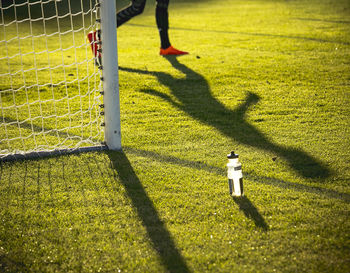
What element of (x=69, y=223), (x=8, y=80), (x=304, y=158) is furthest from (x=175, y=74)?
(x=69, y=223)

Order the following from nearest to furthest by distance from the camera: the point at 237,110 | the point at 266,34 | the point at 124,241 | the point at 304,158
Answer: the point at 124,241, the point at 304,158, the point at 237,110, the point at 266,34

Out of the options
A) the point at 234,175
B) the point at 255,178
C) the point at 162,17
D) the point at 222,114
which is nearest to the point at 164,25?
the point at 162,17

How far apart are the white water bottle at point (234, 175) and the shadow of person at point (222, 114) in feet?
1.94

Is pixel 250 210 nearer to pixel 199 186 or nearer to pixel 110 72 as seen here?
pixel 199 186

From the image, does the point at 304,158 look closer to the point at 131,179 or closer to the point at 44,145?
the point at 131,179

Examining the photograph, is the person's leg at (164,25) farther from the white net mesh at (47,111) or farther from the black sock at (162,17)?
the white net mesh at (47,111)

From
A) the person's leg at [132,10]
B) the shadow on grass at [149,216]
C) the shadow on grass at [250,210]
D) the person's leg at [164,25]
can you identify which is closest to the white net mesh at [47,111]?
the shadow on grass at [149,216]

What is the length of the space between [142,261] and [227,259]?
438 mm

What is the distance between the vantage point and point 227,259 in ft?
6.81

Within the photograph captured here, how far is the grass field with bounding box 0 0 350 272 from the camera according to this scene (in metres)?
2.12

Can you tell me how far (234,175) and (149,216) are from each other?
606 millimetres

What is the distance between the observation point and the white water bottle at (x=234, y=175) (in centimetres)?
257

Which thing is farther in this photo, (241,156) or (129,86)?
(129,86)

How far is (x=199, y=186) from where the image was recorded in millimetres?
2803
